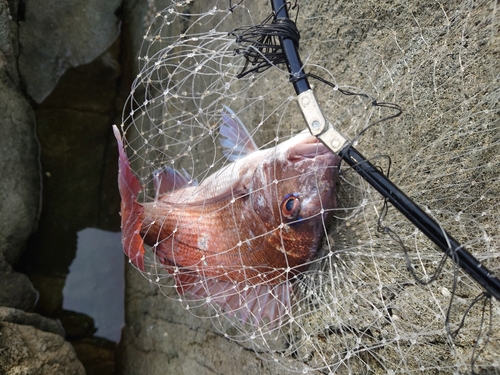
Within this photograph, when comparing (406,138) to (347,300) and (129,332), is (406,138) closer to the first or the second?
(347,300)

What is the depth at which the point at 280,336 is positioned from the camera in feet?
7.64

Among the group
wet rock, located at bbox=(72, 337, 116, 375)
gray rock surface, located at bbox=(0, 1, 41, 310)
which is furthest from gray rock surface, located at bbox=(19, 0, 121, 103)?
wet rock, located at bbox=(72, 337, 116, 375)

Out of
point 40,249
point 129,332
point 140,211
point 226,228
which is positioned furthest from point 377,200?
point 40,249

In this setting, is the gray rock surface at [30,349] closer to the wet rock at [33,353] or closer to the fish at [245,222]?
the wet rock at [33,353]

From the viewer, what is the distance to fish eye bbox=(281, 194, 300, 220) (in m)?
1.75

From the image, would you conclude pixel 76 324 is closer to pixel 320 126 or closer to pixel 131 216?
A: pixel 131 216

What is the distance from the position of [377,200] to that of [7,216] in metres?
3.23

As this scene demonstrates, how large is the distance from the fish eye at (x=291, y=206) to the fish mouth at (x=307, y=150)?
19 centimetres

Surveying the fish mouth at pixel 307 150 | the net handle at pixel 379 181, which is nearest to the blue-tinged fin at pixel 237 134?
the fish mouth at pixel 307 150

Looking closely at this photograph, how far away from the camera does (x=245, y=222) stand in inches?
78.0

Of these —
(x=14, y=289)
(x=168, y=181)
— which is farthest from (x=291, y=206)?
(x=14, y=289)

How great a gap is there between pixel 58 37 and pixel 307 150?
3229 millimetres

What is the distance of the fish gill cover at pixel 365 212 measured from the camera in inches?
64.4

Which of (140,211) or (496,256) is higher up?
(140,211)
